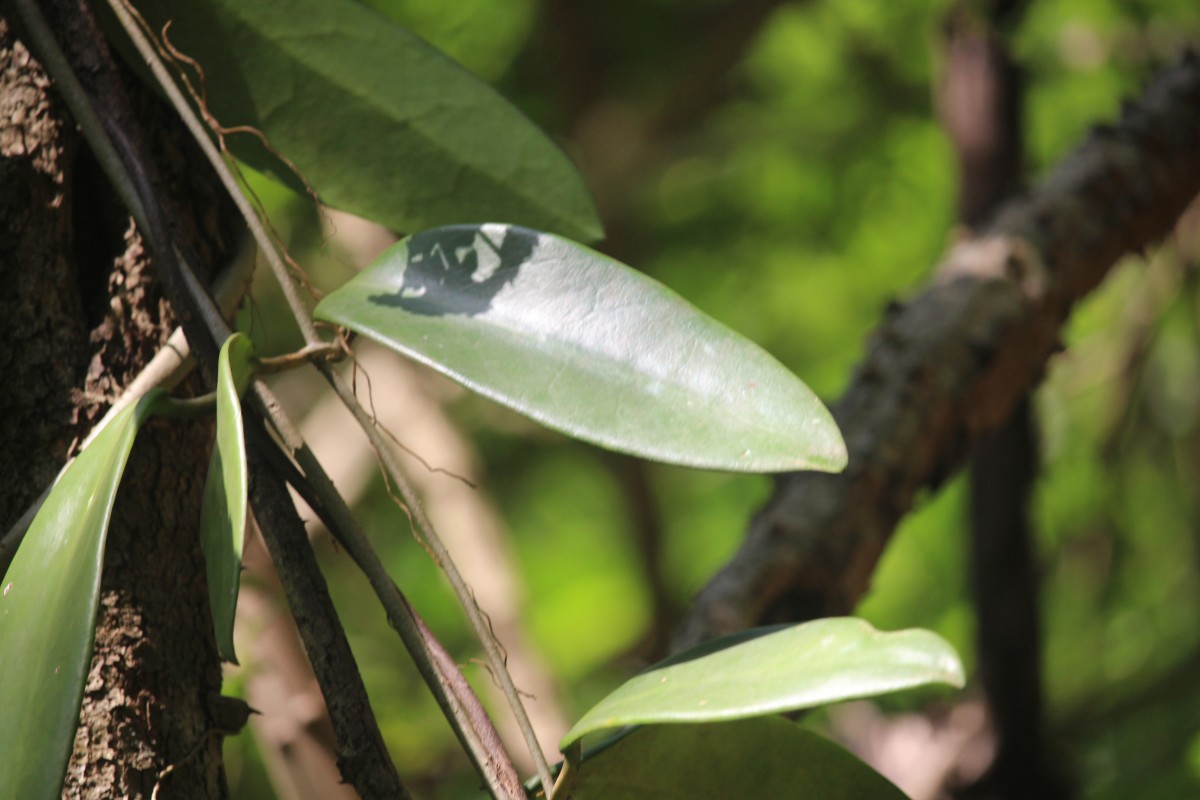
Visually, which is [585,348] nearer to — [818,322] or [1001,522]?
[1001,522]

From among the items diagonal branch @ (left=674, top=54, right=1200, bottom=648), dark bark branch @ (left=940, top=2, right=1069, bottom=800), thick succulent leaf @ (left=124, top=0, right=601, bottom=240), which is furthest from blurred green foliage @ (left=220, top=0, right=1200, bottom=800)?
thick succulent leaf @ (left=124, top=0, right=601, bottom=240)

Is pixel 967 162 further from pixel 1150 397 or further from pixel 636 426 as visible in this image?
pixel 636 426

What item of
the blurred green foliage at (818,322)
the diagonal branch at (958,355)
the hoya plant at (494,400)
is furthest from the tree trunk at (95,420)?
the blurred green foliage at (818,322)

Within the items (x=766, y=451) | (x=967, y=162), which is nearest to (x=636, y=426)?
(x=766, y=451)

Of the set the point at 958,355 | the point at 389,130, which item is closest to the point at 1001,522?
the point at 958,355

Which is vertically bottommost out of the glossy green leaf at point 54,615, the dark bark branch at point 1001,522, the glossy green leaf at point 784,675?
the dark bark branch at point 1001,522

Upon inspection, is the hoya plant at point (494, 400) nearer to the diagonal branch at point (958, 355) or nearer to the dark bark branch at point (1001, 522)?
the diagonal branch at point (958, 355)
